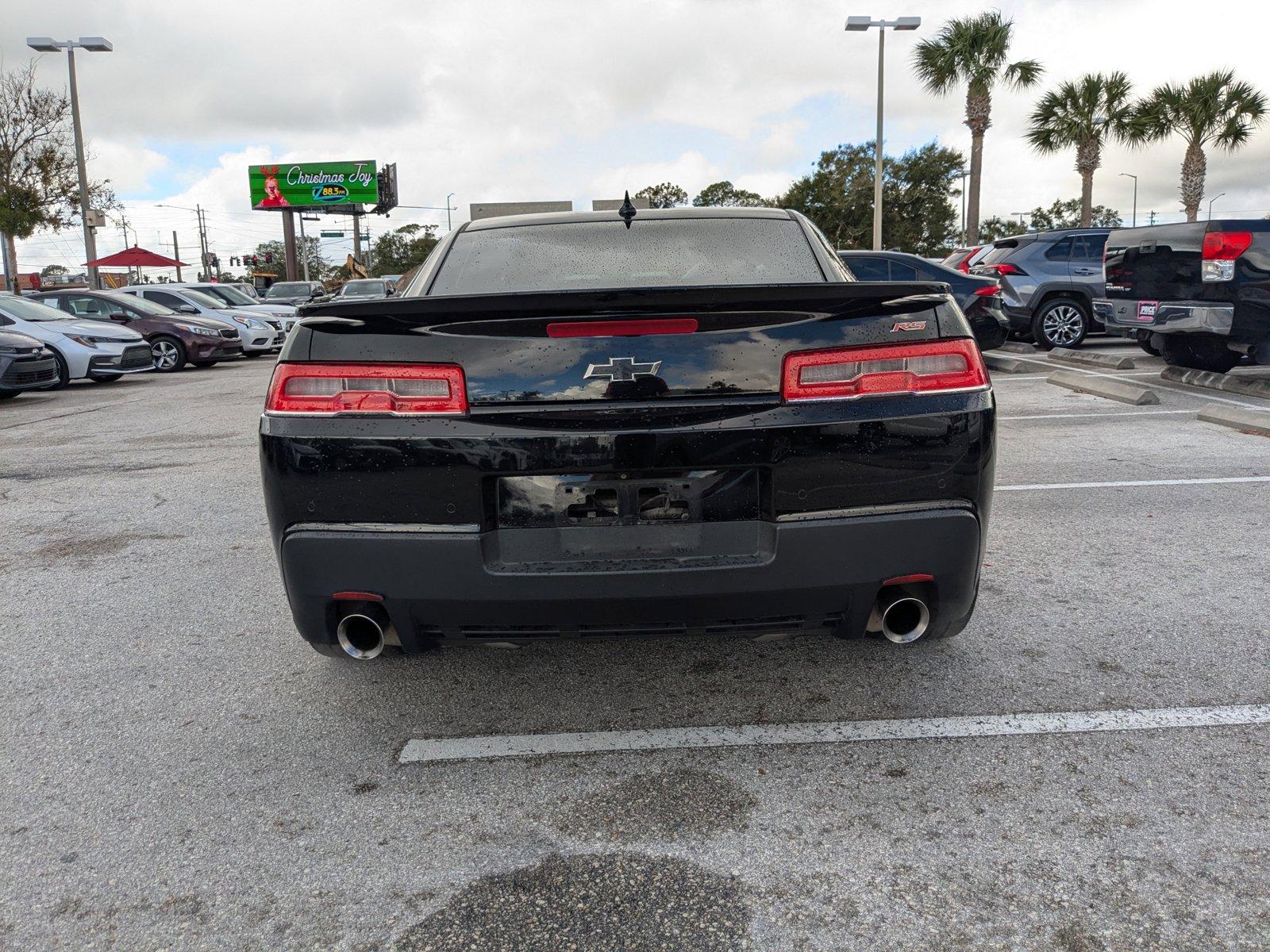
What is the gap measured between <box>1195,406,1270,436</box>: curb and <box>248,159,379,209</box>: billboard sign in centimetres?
5929

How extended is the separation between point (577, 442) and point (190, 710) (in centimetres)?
162

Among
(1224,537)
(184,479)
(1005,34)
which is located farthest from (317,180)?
(1224,537)

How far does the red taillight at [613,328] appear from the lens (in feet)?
8.19

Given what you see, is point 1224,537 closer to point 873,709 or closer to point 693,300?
point 873,709

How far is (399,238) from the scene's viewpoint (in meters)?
108

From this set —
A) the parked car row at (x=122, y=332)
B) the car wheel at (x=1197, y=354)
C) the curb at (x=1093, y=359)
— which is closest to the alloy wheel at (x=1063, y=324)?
the curb at (x=1093, y=359)

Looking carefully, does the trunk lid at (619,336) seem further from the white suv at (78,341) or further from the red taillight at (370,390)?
the white suv at (78,341)

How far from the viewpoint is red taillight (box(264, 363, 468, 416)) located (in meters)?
2.49

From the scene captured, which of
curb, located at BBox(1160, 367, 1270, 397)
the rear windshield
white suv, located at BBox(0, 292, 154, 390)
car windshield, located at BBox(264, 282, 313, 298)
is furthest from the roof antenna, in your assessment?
car windshield, located at BBox(264, 282, 313, 298)

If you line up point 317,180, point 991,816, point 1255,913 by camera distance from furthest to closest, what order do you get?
point 317,180 < point 991,816 < point 1255,913

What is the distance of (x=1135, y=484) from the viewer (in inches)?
235

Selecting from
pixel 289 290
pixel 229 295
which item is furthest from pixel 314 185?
pixel 229 295

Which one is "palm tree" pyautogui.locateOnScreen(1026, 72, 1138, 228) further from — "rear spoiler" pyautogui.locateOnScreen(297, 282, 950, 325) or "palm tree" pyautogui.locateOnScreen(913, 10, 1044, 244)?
"rear spoiler" pyautogui.locateOnScreen(297, 282, 950, 325)

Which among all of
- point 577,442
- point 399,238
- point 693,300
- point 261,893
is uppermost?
point 399,238
